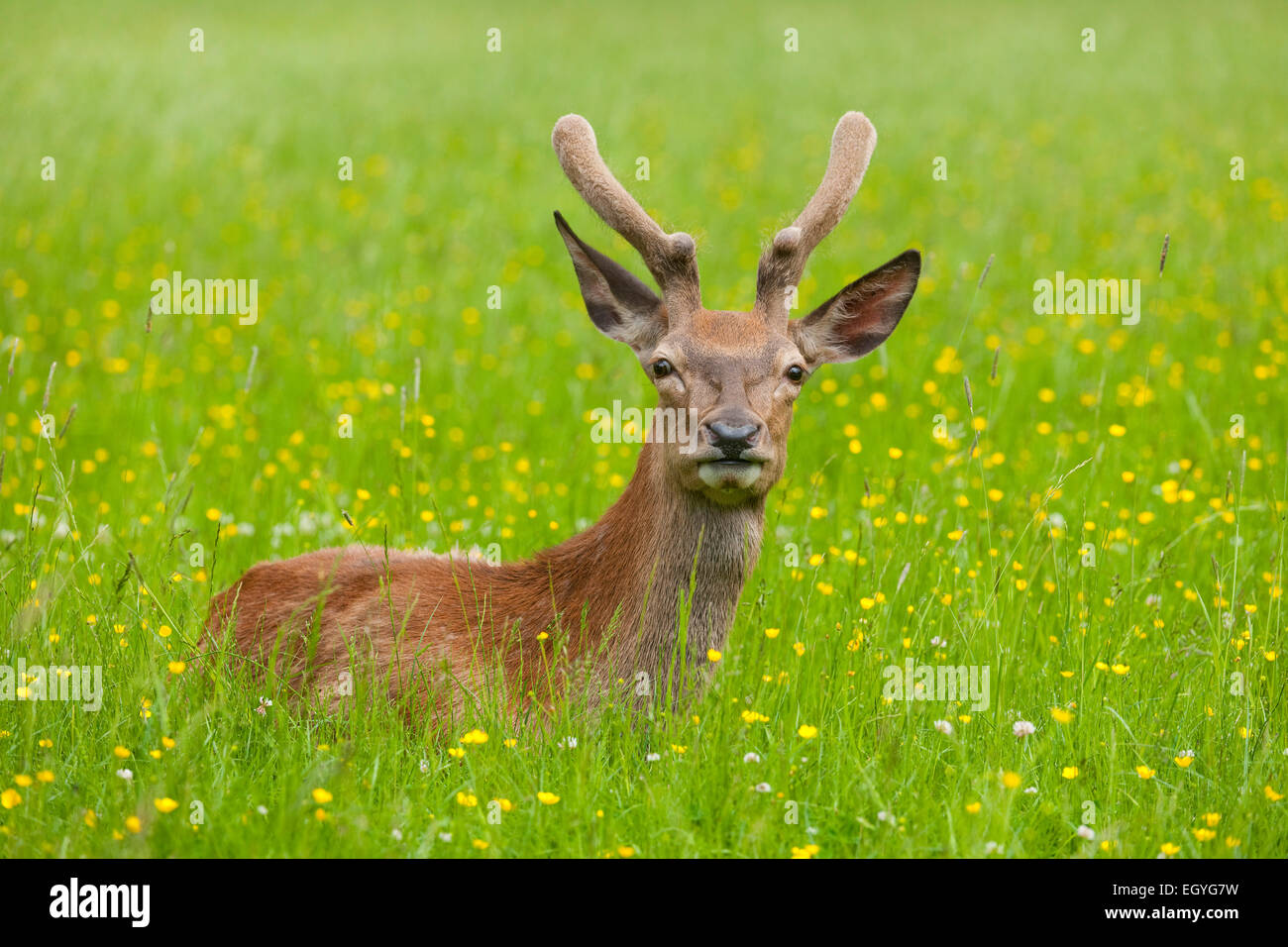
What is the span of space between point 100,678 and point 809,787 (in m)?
2.31

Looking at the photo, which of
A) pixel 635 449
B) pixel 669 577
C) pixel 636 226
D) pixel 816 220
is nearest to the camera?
pixel 669 577

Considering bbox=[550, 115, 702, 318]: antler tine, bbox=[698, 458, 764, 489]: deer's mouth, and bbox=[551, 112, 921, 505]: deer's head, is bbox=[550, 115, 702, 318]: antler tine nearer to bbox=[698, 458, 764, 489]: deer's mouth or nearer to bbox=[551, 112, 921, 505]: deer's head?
bbox=[551, 112, 921, 505]: deer's head

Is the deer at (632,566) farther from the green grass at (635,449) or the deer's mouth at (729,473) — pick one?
the green grass at (635,449)

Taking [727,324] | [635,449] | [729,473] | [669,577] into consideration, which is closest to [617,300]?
[727,324]

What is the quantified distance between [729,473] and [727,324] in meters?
0.64

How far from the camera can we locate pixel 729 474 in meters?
4.71

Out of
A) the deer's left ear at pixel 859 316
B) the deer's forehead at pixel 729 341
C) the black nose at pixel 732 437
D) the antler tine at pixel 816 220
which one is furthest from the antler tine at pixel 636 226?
the black nose at pixel 732 437

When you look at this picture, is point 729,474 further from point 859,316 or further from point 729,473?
point 859,316

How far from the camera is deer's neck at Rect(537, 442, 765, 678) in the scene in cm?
496

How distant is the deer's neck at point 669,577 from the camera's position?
4.96 meters

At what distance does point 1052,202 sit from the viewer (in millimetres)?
13391

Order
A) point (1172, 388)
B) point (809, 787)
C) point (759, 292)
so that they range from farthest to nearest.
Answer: point (1172, 388) < point (759, 292) < point (809, 787)

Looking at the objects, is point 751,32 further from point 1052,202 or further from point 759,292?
→ point 759,292
